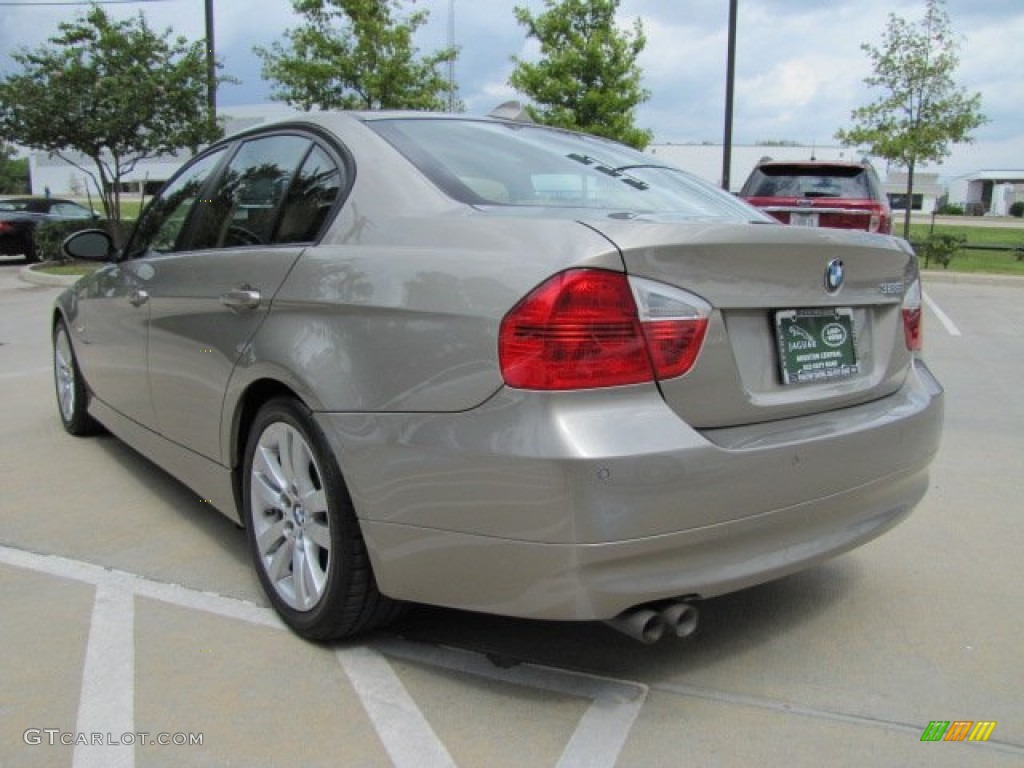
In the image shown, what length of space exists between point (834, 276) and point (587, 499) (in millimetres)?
1071

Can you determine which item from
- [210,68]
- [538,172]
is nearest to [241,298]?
[538,172]

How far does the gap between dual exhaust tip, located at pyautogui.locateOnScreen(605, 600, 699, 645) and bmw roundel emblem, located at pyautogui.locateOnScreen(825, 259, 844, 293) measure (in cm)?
99

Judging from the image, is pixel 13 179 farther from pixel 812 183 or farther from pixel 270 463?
pixel 270 463

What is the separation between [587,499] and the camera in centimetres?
219

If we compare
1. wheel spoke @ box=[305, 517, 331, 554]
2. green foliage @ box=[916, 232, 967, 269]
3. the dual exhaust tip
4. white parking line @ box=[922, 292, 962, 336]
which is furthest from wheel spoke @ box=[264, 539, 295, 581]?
green foliage @ box=[916, 232, 967, 269]

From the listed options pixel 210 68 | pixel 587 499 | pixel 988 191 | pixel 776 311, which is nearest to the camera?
pixel 587 499

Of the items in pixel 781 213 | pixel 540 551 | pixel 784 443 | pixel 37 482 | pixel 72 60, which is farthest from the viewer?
pixel 72 60

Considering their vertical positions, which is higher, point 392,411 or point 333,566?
point 392,411

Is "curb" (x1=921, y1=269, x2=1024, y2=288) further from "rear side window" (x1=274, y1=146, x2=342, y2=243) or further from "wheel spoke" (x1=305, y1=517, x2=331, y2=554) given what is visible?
"wheel spoke" (x1=305, y1=517, x2=331, y2=554)

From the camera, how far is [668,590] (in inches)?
92.4

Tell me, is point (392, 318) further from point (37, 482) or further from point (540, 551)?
point (37, 482)

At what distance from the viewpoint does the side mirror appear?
4676mm

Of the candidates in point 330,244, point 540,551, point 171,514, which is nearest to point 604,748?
point 540,551

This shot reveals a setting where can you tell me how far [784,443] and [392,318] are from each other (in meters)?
1.08
